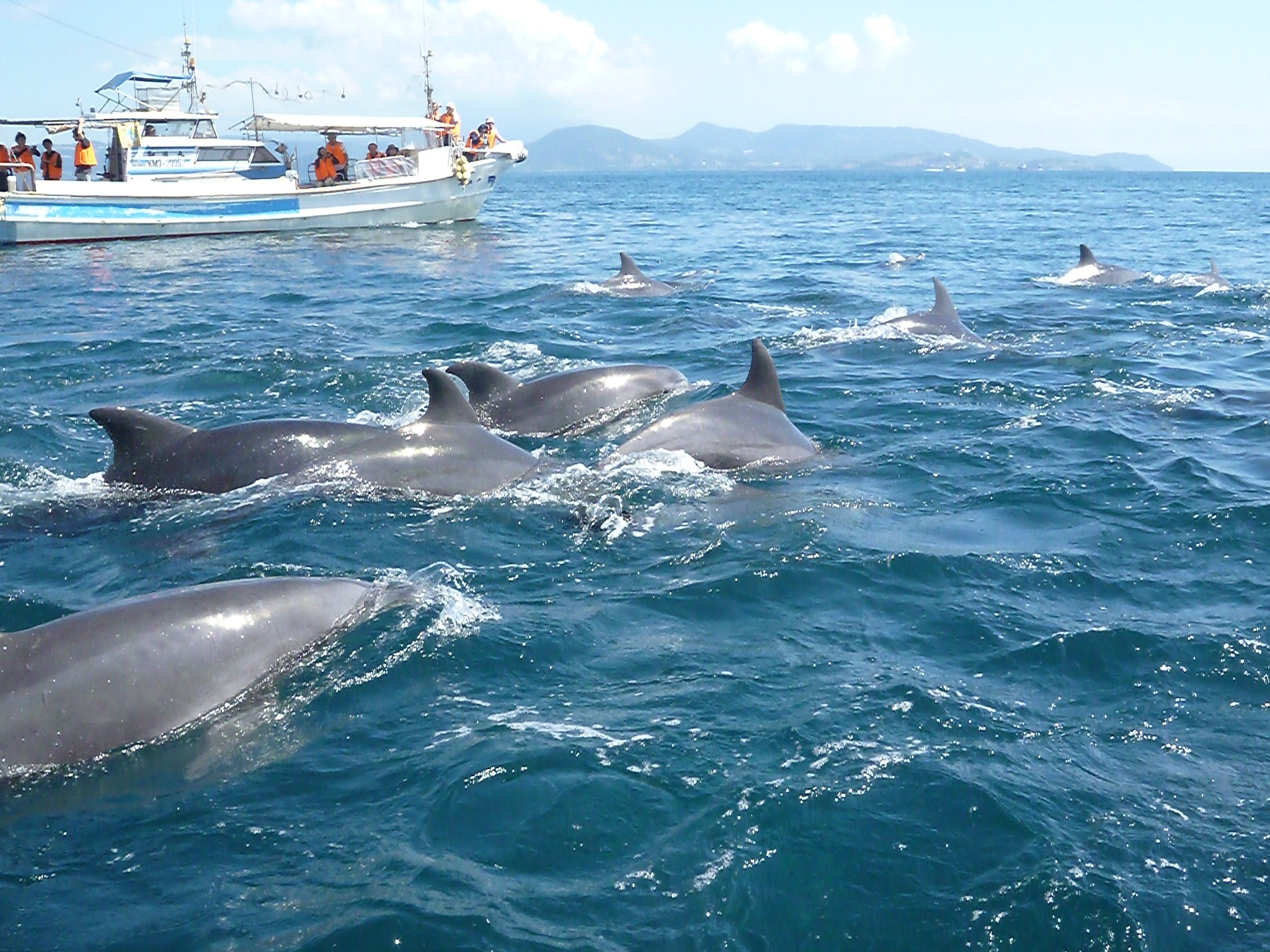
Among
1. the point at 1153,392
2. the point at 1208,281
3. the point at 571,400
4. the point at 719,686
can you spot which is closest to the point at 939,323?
the point at 1153,392

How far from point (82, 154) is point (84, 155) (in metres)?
0.13

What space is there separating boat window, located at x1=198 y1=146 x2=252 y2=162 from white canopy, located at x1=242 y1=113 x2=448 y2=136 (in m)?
1.09

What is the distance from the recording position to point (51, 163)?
4003 centimetres

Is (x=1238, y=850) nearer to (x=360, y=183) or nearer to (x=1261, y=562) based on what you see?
(x=1261, y=562)

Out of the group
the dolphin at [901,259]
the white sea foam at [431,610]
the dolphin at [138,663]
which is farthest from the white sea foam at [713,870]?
the dolphin at [901,259]

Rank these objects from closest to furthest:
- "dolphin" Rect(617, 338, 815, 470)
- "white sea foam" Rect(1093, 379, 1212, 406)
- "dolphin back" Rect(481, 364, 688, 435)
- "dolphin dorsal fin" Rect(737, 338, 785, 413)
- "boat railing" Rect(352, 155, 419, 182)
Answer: "dolphin" Rect(617, 338, 815, 470) → "dolphin dorsal fin" Rect(737, 338, 785, 413) → "dolphin back" Rect(481, 364, 688, 435) → "white sea foam" Rect(1093, 379, 1212, 406) → "boat railing" Rect(352, 155, 419, 182)

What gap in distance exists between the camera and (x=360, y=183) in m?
44.8

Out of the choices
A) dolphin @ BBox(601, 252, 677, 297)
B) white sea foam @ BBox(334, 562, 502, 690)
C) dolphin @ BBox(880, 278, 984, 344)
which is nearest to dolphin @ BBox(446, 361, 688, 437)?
white sea foam @ BBox(334, 562, 502, 690)

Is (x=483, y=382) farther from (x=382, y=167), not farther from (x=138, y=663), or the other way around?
(x=382, y=167)

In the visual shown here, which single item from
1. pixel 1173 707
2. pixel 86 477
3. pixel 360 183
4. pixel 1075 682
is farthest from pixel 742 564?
pixel 360 183

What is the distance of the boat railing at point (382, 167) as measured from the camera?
4541cm

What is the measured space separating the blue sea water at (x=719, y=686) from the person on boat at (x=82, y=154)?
27.2m

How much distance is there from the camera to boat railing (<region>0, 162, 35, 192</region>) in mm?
38000

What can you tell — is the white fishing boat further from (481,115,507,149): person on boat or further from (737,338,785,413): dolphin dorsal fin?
(737,338,785,413): dolphin dorsal fin
